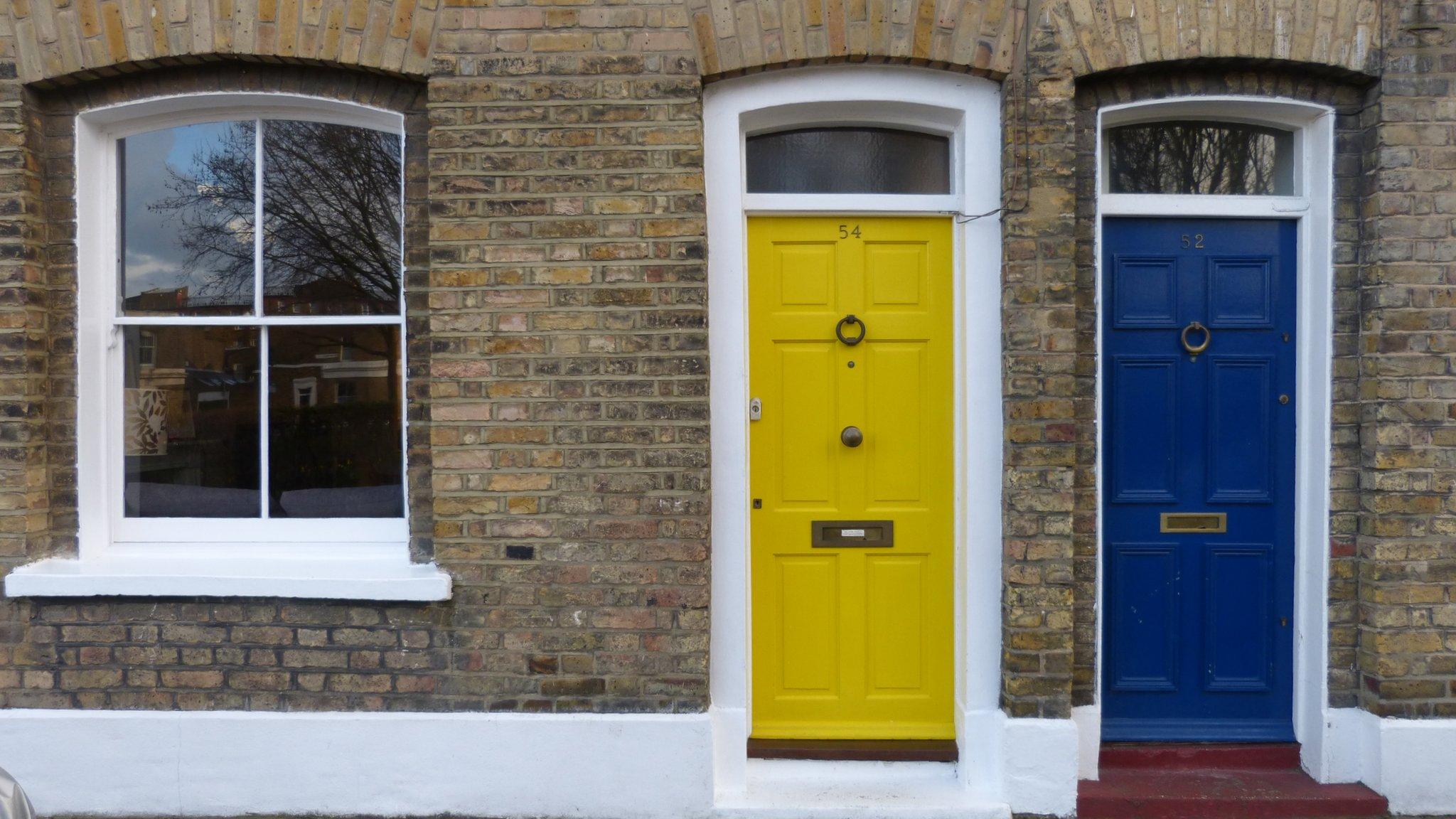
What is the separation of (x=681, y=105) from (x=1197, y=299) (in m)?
2.29

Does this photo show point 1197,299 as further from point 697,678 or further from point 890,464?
point 697,678

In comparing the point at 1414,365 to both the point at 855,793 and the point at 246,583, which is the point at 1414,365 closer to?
the point at 855,793

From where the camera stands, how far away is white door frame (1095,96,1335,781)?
400 centimetres

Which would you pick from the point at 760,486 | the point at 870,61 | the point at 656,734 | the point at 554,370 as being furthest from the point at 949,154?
the point at 656,734

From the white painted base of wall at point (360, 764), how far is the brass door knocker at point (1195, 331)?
2.50m

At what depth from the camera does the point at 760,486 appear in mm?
4086

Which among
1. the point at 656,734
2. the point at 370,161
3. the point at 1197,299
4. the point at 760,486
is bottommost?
the point at 656,734

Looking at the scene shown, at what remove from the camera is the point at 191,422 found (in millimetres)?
4152

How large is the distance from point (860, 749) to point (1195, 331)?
7.35ft

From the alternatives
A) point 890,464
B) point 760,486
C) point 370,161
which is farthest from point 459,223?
point 890,464

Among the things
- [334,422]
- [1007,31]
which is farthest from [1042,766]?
[334,422]

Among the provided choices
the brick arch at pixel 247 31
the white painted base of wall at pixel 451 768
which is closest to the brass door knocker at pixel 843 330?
the white painted base of wall at pixel 451 768

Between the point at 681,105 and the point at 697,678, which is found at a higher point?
the point at 681,105

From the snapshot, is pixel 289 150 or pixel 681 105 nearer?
pixel 681 105
